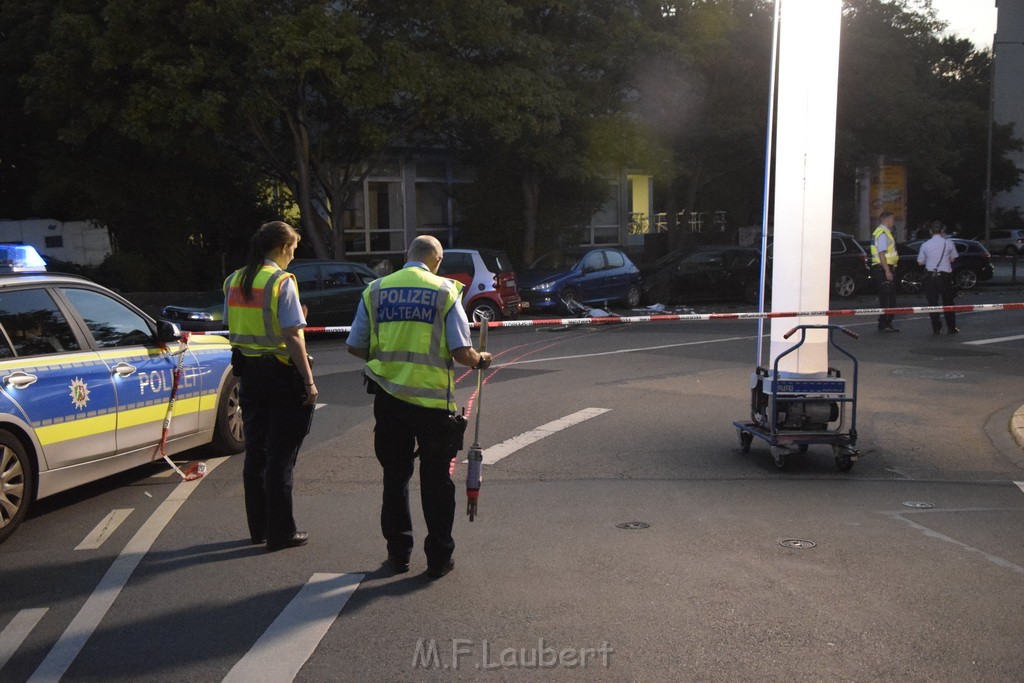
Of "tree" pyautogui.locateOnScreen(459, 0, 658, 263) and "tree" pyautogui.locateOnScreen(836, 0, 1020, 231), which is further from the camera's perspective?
"tree" pyautogui.locateOnScreen(836, 0, 1020, 231)

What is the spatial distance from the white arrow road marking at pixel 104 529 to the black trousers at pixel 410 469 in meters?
1.85

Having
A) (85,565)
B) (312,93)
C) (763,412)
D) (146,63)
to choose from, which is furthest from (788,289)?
(312,93)

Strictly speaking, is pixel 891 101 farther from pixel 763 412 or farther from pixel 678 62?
pixel 763 412

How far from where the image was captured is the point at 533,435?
9359 mm

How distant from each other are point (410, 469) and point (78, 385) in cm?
243

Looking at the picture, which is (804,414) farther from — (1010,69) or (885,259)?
(1010,69)

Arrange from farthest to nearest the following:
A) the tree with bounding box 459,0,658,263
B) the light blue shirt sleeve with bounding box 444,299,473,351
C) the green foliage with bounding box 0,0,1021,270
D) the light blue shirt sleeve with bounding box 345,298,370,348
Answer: the tree with bounding box 459,0,658,263 → the green foliage with bounding box 0,0,1021,270 → the light blue shirt sleeve with bounding box 345,298,370,348 → the light blue shirt sleeve with bounding box 444,299,473,351

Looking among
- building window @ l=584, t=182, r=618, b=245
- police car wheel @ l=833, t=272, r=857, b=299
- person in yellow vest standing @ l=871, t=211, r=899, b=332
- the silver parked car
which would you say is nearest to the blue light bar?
person in yellow vest standing @ l=871, t=211, r=899, b=332

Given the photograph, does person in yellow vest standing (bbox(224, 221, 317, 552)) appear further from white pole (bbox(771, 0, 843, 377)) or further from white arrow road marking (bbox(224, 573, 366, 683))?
white pole (bbox(771, 0, 843, 377))

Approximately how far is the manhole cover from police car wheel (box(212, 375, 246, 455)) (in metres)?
8.21

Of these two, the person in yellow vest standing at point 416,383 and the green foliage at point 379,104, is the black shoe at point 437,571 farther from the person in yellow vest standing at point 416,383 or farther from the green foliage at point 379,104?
the green foliage at point 379,104

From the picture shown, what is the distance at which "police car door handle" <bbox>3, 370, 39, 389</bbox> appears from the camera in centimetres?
618

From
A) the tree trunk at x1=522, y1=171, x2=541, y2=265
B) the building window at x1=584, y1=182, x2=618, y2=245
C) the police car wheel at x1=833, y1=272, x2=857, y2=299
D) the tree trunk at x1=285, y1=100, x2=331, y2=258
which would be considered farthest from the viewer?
the building window at x1=584, y1=182, x2=618, y2=245

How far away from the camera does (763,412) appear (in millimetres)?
8367
